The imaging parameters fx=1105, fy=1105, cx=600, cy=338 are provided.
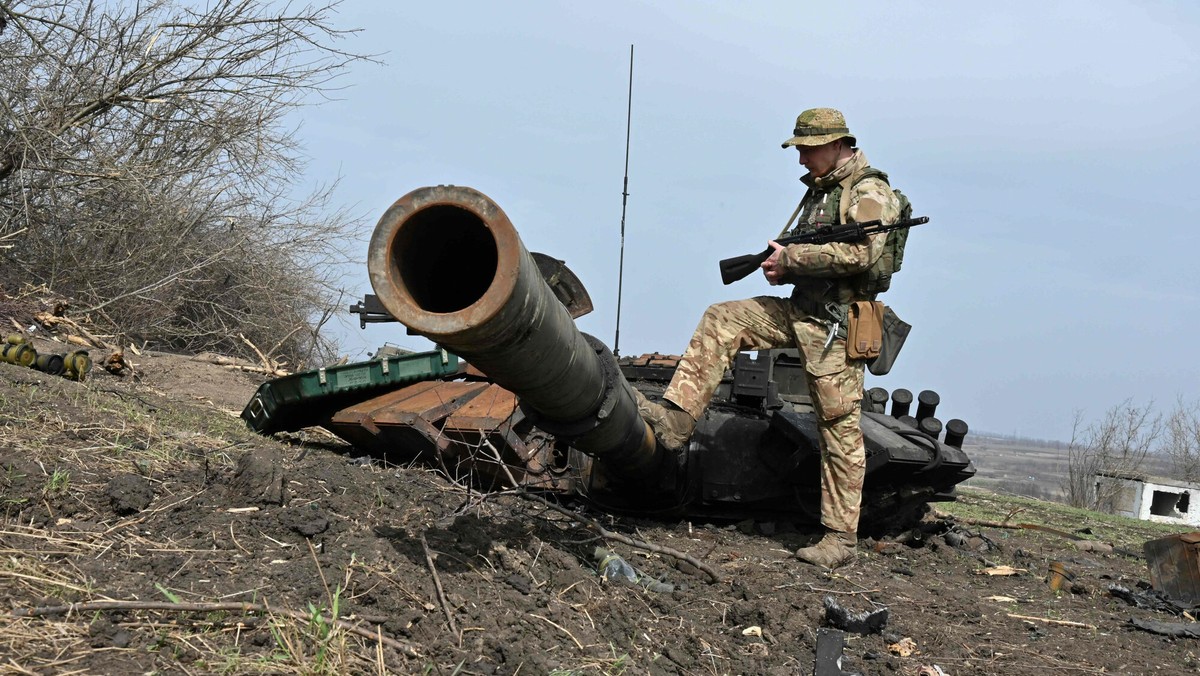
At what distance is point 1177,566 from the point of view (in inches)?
243

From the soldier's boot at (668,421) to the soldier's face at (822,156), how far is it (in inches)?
62.1

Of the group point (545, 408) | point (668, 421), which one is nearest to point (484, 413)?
point (668, 421)

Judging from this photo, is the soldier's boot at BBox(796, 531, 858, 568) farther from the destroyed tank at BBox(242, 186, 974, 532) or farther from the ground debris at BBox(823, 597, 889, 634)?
the ground debris at BBox(823, 597, 889, 634)

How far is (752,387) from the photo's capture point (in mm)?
6828

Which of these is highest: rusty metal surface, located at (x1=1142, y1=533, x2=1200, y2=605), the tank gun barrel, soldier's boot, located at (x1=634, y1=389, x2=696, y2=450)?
the tank gun barrel

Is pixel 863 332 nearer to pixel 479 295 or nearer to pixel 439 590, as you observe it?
pixel 479 295

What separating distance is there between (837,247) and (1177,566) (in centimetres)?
268

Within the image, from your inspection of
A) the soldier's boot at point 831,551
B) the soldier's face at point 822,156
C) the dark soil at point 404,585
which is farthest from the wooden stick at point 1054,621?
the soldier's face at point 822,156

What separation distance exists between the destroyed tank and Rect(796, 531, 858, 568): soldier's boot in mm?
463

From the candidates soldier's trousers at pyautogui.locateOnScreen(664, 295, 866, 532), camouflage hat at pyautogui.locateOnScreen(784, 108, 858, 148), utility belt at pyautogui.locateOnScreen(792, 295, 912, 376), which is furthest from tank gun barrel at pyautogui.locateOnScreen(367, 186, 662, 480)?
camouflage hat at pyautogui.locateOnScreen(784, 108, 858, 148)

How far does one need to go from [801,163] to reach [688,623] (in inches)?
114

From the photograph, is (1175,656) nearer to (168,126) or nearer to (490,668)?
(490,668)

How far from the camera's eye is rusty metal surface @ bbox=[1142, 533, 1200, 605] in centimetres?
604

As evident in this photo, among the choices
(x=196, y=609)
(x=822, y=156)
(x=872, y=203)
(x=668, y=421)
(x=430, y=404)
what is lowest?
(x=196, y=609)
